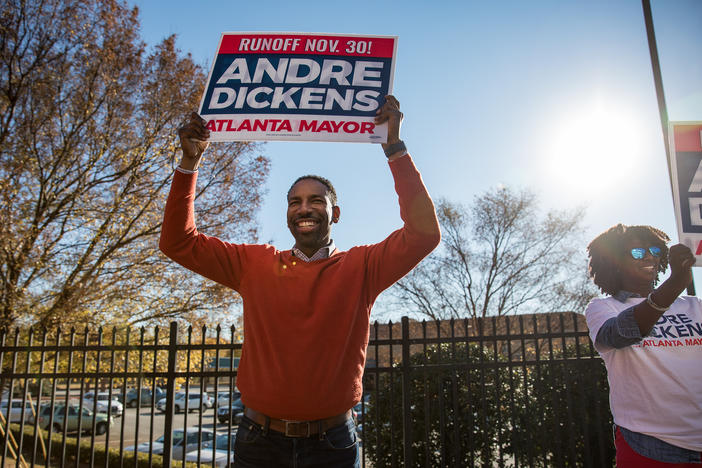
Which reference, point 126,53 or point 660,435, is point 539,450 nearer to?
point 660,435

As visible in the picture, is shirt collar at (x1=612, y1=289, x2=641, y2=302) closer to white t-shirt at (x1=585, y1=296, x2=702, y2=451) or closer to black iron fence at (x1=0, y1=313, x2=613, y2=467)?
white t-shirt at (x1=585, y1=296, x2=702, y2=451)

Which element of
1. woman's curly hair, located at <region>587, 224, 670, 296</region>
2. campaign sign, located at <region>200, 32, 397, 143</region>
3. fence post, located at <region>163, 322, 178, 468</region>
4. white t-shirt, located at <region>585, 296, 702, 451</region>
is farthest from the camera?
fence post, located at <region>163, 322, 178, 468</region>

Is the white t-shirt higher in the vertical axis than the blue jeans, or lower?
higher

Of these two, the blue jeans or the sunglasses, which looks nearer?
the blue jeans

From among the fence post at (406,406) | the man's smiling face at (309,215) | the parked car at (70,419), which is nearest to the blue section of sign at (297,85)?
the man's smiling face at (309,215)

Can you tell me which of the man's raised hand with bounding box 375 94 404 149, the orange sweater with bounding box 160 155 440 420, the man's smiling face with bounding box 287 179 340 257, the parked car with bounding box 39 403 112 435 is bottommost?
the parked car with bounding box 39 403 112 435

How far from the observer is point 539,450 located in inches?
221

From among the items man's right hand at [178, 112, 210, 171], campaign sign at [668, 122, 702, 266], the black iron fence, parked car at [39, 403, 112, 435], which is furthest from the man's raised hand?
parked car at [39, 403, 112, 435]

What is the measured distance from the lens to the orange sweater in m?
1.92

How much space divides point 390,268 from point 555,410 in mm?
3721

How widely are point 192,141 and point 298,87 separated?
2.19ft

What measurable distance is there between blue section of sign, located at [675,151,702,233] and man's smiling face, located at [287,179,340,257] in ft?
6.27

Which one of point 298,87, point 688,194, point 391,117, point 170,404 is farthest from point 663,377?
point 170,404

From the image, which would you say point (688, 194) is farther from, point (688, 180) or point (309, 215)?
point (309, 215)
